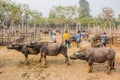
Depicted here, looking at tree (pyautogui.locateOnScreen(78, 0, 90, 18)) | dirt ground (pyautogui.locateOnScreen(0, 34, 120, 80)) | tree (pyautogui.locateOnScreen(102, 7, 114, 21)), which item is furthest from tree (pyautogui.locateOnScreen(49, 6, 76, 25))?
dirt ground (pyautogui.locateOnScreen(0, 34, 120, 80))

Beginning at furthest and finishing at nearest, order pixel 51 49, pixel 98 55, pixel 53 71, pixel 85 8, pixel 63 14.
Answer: pixel 85 8 < pixel 63 14 < pixel 51 49 < pixel 53 71 < pixel 98 55

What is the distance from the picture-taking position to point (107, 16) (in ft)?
181

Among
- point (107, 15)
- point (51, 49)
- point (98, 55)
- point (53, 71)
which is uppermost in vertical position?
point (107, 15)

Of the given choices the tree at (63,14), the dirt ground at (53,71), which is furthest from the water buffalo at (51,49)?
the tree at (63,14)

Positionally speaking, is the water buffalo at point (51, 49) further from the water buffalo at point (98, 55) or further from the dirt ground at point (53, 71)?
the water buffalo at point (98, 55)

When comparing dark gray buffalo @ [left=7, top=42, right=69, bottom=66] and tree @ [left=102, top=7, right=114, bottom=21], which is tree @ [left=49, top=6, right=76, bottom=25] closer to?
tree @ [left=102, top=7, right=114, bottom=21]

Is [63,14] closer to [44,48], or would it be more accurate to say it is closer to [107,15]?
[107,15]

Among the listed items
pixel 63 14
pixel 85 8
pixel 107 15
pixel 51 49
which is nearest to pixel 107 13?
pixel 107 15

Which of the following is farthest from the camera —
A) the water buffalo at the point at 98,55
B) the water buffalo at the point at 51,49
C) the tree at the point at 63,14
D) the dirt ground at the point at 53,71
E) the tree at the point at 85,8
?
the tree at the point at 85,8

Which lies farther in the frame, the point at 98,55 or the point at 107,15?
the point at 107,15

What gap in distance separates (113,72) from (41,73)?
10.9ft

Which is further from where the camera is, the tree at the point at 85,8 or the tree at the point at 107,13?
the tree at the point at 85,8

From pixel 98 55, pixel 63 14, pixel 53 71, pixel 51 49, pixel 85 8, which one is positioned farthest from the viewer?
pixel 85 8

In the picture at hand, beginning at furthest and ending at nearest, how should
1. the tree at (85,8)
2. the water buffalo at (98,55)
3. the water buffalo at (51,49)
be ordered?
1. the tree at (85,8)
2. the water buffalo at (51,49)
3. the water buffalo at (98,55)
